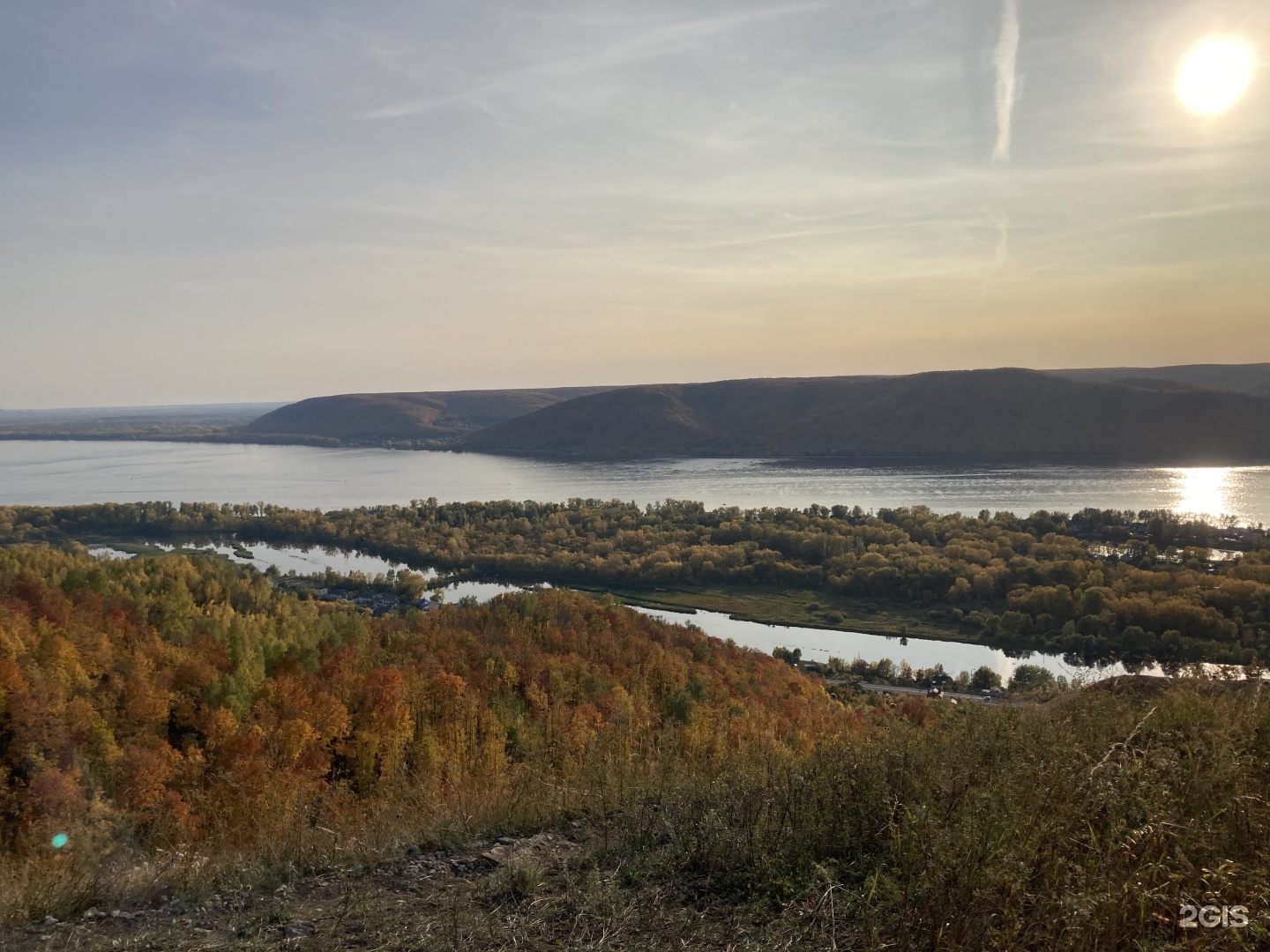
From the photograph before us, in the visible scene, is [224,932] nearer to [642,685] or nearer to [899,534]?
[642,685]

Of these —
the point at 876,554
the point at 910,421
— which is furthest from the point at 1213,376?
the point at 876,554

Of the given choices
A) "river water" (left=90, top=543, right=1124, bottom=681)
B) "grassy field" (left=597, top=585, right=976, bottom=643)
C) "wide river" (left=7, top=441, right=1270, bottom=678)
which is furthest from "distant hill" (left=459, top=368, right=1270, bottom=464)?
"river water" (left=90, top=543, right=1124, bottom=681)

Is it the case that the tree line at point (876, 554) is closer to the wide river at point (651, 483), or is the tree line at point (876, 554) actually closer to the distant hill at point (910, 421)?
the wide river at point (651, 483)

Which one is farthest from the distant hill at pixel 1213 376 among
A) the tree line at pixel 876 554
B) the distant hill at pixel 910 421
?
the tree line at pixel 876 554

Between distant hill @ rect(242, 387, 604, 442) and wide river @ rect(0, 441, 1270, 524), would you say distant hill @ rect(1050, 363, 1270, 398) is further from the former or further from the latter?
distant hill @ rect(242, 387, 604, 442)

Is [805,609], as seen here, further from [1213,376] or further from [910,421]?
[1213,376]

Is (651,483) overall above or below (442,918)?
below

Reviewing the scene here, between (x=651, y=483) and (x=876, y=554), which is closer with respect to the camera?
(x=876, y=554)

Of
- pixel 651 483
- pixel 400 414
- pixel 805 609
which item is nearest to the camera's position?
pixel 805 609
